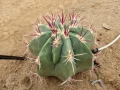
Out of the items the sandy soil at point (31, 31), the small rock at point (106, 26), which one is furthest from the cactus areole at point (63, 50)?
the small rock at point (106, 26)

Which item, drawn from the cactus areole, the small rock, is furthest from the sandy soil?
the cactus areole

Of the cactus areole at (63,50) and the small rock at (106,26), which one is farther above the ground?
the cactus areole at (63,50)

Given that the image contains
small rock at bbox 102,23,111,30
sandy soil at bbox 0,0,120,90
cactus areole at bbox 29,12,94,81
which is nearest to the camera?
cactus areole at bbox 29,12,94,81

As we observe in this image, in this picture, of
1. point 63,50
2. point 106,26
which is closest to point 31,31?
point 106,26

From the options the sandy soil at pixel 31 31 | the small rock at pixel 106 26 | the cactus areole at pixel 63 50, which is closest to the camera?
the cactus areole at pixel 63 50

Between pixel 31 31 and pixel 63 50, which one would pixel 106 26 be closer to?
pixel 31 31

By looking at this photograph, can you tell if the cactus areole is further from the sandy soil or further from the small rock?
A: the small rock

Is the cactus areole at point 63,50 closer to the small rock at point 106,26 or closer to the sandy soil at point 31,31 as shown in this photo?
the sandy soil at point 31,31
